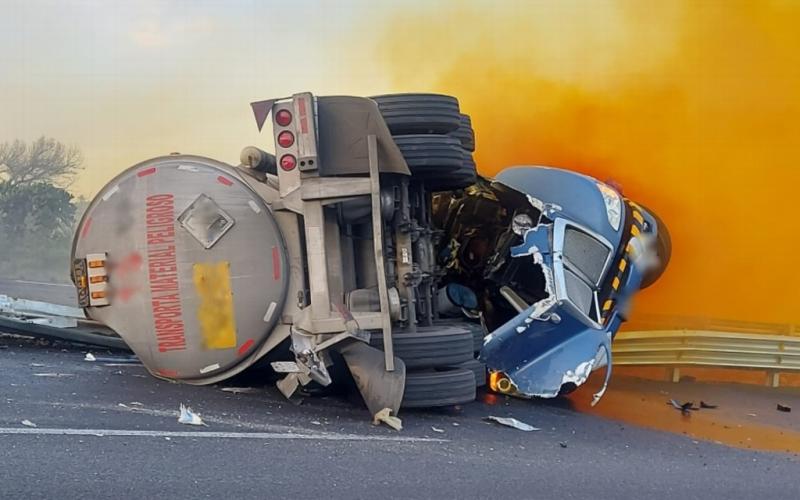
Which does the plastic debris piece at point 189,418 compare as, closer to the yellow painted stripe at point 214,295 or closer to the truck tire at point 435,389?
the yellow painted stripe at point 214,295

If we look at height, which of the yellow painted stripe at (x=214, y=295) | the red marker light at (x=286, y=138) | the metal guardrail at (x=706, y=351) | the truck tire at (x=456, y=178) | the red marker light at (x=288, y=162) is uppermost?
the red marker light at (x=286, y=138)

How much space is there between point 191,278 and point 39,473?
1692 mm

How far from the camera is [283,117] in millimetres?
4535

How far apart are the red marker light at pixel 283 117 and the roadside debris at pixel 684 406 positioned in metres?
3.68

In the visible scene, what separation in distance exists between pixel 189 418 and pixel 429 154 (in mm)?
2105

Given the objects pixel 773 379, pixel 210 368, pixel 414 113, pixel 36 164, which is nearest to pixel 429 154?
pixel 414 113

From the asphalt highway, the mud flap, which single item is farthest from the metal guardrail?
the mud flap

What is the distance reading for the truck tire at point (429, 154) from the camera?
501cm

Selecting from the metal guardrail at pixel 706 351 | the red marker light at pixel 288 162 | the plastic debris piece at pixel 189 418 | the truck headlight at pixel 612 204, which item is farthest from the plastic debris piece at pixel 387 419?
the metal guardrail at pixel 706 351

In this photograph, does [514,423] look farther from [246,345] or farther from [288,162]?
[288,162]

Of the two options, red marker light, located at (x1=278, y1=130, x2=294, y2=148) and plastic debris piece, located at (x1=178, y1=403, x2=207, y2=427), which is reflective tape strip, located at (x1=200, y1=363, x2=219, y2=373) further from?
red marker light, located at (x1=278, y1=130, x2=294, y2=148)

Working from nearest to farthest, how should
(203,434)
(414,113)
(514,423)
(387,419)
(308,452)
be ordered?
(308,452) < (203,434) < (387,419) < (514,423) < (414,113)

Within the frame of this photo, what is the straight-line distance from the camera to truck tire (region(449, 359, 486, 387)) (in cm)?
500

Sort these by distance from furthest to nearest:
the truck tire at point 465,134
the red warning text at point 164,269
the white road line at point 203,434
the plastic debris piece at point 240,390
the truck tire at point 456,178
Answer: the truck tire at point 465,134 → the truck tire at point 456,178 → the plastic debris piece at point 240,390 → the red warning text at point 164,269 → the white road line at point 203,434
